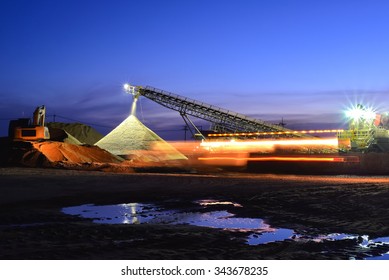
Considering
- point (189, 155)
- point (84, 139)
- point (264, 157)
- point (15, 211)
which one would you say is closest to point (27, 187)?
point (15, 211)

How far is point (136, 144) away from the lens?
41.2 m

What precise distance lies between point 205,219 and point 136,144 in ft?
108

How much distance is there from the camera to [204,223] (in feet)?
27.1

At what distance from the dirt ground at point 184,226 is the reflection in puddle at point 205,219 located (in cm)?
24

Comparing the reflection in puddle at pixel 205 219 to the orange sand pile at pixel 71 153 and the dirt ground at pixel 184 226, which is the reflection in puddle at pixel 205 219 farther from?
the orange sand pile at pixel 71 153

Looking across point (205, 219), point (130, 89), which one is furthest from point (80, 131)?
point (205, 219)

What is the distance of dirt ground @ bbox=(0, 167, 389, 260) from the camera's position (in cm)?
572

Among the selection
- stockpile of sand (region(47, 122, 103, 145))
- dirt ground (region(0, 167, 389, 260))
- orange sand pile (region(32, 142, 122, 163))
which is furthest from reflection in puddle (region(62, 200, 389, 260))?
stockpile of sand (region(47, 122, 103, 145))

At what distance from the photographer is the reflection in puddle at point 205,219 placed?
6711 millimetres

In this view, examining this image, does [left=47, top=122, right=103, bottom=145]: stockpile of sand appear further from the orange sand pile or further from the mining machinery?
the mining machinery

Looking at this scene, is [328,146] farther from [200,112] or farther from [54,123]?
[54,123]

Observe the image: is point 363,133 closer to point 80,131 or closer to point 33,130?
point 33,130

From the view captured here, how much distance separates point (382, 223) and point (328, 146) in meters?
24.1

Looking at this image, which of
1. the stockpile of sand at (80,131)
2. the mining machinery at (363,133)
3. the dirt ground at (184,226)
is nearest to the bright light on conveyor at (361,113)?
the mining machinery at (363,133)
